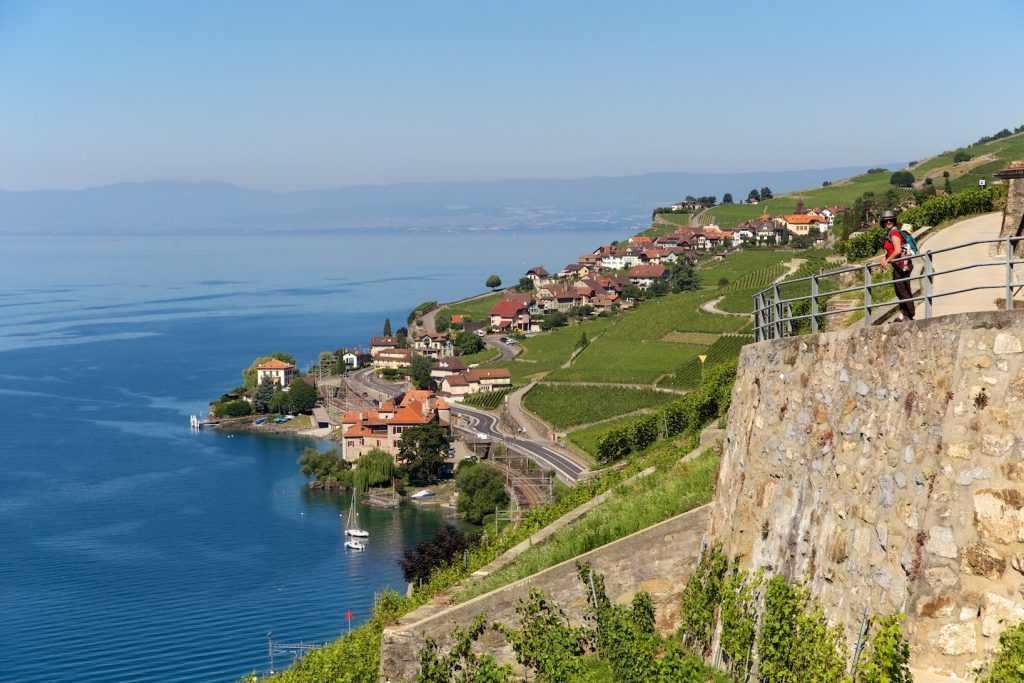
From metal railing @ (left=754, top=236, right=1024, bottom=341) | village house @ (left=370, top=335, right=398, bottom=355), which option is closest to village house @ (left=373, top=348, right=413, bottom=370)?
village house @ (left=370, top=335, right=398, bottom=355)

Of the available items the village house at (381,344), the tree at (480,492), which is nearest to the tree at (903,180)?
the village house at (381,344)

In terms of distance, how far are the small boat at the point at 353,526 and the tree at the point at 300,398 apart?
116ft

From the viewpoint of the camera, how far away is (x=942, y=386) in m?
7.21

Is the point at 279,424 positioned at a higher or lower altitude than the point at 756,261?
lower

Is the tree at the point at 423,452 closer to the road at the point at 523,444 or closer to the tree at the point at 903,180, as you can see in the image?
the road at the point at 523,444

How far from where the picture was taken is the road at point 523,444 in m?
65.3

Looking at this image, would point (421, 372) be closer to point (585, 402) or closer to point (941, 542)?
point (585, 402)

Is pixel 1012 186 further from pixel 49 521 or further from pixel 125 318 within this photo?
pixel 125 318

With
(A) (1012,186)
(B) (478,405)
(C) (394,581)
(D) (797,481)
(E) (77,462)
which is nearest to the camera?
(D) (797,481)

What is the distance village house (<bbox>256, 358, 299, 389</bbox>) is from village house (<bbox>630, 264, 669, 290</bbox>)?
136 feet

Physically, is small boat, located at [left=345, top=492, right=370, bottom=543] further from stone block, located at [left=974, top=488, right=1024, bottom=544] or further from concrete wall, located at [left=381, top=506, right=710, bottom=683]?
stone block, located at [left=974, top=488, right=1024, bottom=544]

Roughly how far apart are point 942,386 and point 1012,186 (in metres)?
8.79

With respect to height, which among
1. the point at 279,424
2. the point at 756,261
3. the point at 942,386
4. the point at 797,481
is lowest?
the point at 279,424

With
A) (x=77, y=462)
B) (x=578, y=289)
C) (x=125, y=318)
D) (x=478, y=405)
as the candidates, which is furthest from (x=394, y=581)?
(x=125, y=318)
